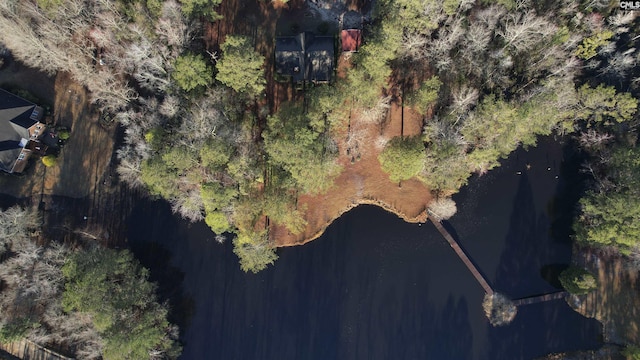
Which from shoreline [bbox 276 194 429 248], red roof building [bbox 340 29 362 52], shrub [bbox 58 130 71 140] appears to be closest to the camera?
red roof building [bbox 340 29 362 52]

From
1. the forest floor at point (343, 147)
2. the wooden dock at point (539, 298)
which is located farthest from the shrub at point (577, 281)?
the forest floor at point (343, 147)

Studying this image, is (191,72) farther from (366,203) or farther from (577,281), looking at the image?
(577,281)

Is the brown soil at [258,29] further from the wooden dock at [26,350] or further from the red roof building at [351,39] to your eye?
the wooden dock at [26,350]

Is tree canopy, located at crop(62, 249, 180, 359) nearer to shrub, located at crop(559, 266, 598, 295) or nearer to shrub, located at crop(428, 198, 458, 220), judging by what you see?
shrub, located at crop(428, 198, 458, 220)

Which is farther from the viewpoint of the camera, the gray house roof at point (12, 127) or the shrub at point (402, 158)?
the gray house roof at point (12, 127)

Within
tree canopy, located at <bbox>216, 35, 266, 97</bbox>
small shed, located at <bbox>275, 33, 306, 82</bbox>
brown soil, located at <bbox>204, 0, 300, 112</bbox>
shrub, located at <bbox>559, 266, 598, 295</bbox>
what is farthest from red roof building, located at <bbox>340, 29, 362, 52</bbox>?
shrub, located at <bbox>559, 266, 598, 295</bbox>

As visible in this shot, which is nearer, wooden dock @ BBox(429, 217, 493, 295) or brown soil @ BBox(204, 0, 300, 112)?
wooden dock @ BBox(429, 217, 493, 295)

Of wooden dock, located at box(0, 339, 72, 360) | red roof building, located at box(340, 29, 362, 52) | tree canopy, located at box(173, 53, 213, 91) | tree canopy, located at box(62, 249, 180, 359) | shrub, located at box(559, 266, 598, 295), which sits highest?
red roof building, located at box(340, 29, 362, 52)
